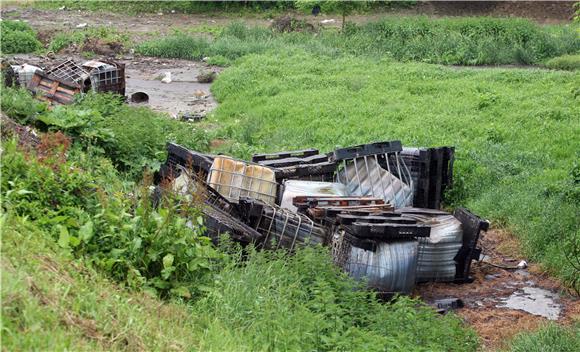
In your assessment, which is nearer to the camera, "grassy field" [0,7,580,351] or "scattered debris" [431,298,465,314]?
"grassy field" [0,7,580,351]

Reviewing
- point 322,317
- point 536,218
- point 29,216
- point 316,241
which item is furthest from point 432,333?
point 536,218

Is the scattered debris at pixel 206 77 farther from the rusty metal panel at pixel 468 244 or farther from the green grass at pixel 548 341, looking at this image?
the green grass at pixel 548 341

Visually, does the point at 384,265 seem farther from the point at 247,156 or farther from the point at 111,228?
the point at 247,156

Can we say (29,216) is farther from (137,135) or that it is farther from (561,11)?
(561,11)

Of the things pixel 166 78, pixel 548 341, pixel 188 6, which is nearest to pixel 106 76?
pixel 166 78

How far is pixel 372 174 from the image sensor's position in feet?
35.0

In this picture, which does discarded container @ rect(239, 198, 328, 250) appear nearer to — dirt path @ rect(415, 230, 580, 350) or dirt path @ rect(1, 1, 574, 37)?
dirt path @ rect(415, 230, 580, 350)

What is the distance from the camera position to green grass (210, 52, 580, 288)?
11.7m

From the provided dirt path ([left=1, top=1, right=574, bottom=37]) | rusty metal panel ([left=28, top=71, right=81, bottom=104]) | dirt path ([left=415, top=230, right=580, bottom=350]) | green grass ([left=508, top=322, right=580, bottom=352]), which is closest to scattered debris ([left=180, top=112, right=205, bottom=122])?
rusty metal panel ([left=28, top=71, right=81, bottom=104])

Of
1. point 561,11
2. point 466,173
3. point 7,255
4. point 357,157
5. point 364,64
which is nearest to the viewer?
point 7,255

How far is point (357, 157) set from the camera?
34.6 ft

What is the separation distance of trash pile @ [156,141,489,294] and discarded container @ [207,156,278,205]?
0.01 m

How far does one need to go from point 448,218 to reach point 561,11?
22111 mm

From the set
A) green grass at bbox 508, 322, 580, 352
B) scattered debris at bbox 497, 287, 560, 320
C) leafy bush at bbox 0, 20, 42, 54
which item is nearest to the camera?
green grass at bbox 508, 322, 580, 352
